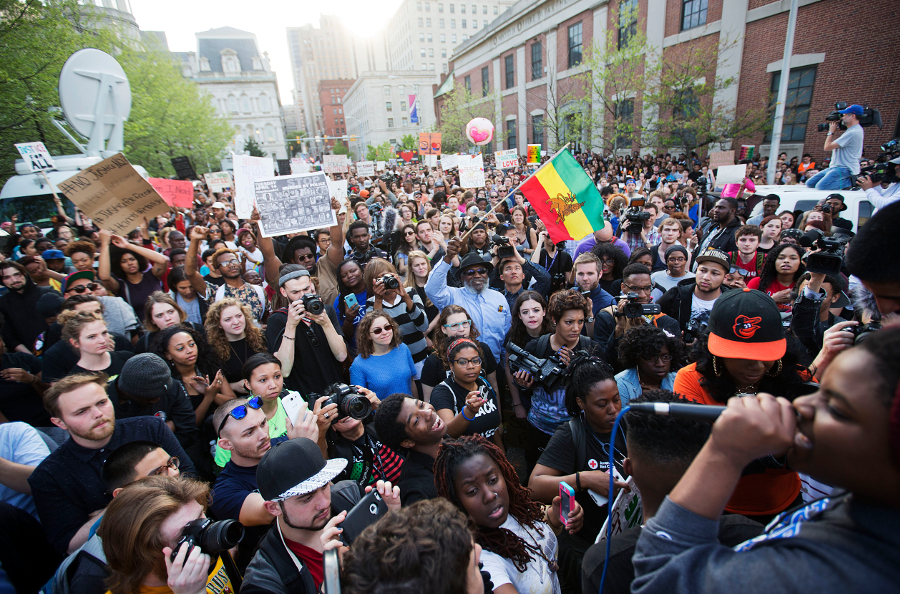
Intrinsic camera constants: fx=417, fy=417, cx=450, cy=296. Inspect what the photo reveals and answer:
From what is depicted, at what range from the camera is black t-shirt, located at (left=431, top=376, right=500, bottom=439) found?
2.90 meters

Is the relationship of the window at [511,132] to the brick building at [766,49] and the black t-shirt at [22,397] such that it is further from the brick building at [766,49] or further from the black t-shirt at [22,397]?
the black t-shirt at [22,397]

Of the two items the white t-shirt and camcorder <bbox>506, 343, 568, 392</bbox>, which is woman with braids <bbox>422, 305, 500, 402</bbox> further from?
the white t-shirt

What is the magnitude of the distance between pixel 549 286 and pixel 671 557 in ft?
14.2

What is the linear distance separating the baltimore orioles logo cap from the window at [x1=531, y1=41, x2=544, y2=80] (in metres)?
34.0

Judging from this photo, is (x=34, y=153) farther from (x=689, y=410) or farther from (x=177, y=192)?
(x=689, y=410)

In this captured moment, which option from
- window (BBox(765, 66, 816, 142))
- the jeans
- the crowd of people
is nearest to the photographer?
the jeans

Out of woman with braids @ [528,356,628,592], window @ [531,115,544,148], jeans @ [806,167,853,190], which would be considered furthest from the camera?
window @ [531,115,544,148]

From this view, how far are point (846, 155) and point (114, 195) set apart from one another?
37.8 ft

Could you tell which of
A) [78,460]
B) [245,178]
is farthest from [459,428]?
[245,178]

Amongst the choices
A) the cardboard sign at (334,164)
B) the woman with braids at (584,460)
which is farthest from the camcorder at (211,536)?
the cardboard sign at (334,164)

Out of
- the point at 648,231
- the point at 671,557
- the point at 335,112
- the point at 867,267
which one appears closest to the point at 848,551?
the point at 671,557

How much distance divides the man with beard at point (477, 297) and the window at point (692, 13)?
71.6 feet

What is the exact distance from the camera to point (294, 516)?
1834 millimetres

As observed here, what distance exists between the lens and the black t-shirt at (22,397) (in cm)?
339
